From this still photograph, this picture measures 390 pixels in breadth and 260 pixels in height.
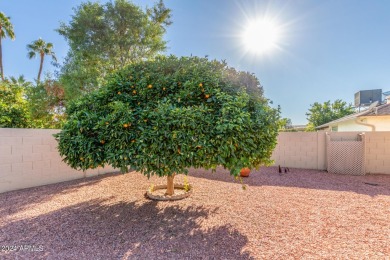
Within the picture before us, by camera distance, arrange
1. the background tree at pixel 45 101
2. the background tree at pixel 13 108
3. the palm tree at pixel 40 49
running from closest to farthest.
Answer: the background tree at pixel 13 108, the background tree at pixel 45 101, the palm tree at pixel 40 49

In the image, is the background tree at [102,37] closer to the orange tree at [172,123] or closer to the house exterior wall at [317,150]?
the orange tree at [172,123]

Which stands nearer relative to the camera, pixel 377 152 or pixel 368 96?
pixel 377 152

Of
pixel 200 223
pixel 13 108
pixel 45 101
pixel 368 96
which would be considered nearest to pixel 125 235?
pixel 200 223

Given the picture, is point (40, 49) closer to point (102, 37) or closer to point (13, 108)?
point (102, 37)

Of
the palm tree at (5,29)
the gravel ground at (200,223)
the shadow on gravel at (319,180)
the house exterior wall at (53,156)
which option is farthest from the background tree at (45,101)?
the palm tree at (5,29)

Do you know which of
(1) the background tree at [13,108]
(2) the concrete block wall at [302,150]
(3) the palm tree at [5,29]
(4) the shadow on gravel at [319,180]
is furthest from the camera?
(3) the palm tree at [5,29]

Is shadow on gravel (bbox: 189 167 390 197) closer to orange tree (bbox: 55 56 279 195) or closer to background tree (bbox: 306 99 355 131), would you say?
orange tree (bbox: 55 56 279 195)

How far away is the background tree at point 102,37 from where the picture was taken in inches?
298

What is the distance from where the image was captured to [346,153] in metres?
8.03

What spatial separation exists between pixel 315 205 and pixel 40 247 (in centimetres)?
509

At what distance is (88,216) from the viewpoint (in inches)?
151

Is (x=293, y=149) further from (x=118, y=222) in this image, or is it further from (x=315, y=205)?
(x=118, y=222)

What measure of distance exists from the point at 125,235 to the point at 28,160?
4712 millimetres

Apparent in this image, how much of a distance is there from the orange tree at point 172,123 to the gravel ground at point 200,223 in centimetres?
102
